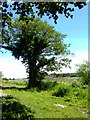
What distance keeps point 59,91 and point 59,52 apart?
19.8 meters

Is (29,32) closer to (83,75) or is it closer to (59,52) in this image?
(59,52)

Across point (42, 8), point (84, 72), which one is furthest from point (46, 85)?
point (42, 8)

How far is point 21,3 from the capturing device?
56.7ft

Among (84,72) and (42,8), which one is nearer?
(42,8)

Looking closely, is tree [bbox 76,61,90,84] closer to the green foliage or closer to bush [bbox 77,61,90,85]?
bush [bbox 77,61,90,85]

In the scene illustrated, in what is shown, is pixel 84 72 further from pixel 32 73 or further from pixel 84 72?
pixel 32 73

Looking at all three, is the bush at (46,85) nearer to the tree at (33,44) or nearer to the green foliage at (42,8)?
the tree at (33,44)

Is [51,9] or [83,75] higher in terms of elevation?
[51,9]

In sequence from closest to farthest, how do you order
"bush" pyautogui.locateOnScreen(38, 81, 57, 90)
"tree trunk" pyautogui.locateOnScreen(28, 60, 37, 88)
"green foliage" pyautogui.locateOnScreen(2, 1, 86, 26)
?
1. "green foliage" pyautogui.locateOnScreen(2, 1, 86, 26)
2. "bush" pyautogui.locateOnScreen(38, 81, 57, 90)
3. "tree trunk" pyautogui.locateOnScreen(28, 60, 37, 88)

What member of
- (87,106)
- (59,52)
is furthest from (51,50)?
(87,106)

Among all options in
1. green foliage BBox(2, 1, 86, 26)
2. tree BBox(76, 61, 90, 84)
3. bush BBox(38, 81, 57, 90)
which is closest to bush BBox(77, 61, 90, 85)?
tree BBox(76, 61, 90, 84)

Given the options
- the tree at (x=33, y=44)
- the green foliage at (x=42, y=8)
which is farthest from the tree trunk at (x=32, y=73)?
the green foliage at (x=42, y=8)

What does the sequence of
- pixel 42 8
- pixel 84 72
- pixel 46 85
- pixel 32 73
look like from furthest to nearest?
pixel 84 72
pixel 32 73
pixel 46 85
pixel 42 8

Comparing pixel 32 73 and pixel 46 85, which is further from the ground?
pixel 32 73
